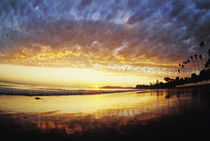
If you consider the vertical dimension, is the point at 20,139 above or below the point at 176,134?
below

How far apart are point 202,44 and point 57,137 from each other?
4263 inches

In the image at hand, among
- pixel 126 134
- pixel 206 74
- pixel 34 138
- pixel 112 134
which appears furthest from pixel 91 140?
pixel 206 74

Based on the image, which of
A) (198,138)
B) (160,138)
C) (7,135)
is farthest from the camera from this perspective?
(7,135)

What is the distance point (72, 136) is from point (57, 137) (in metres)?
0.56

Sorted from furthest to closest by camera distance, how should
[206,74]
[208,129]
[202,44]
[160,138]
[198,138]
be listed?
[206,74], [202,44], [208,129], [160,138], [198,138]

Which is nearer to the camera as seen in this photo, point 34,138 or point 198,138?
point 198,138

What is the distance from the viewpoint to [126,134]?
4258 mm

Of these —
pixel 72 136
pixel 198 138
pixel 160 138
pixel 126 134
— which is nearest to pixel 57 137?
pixel 72 136

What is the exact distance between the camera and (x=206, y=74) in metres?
102

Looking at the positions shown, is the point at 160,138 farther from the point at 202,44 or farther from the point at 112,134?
the point at 202,44

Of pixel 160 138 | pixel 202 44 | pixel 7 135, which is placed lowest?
pixel 7 135

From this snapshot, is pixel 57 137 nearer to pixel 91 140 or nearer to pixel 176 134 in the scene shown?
pixel 91 140

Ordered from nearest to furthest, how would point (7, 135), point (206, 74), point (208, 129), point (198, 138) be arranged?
point (198, 138) → point (208, 129) → point (7, 135) → point (206, 74)

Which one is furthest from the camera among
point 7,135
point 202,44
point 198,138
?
point 202,44
